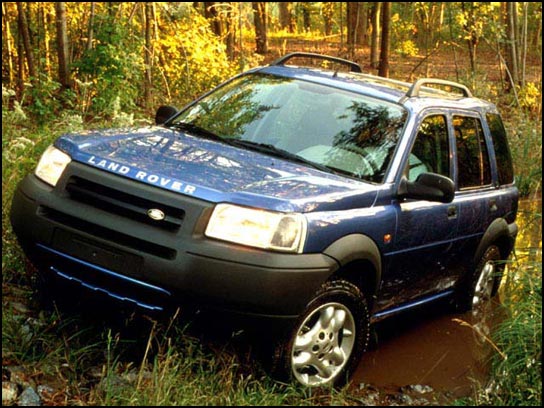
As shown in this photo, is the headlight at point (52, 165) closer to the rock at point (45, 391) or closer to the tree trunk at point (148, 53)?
the rock at point (45, 391)

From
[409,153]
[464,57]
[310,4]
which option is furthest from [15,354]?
[310,4]

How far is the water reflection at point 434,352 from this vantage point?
536 centimetres

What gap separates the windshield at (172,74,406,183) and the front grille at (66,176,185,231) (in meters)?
1.22

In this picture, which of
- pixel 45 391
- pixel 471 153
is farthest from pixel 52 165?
pixel 471 153

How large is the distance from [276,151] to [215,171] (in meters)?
0.80

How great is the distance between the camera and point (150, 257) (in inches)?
159

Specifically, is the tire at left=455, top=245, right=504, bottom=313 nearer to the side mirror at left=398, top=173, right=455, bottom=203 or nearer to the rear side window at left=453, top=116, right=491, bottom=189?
the rear side window at left=453, top=116, right=491, bottom=189

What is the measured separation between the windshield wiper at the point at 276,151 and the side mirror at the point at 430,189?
50cm

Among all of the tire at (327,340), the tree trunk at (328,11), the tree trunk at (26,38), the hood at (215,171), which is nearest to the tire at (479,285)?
the tire at (327,340)

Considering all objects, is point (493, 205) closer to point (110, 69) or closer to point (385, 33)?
point (110, 69)

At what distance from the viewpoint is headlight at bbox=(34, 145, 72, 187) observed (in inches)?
180

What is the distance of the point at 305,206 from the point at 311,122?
1.29m

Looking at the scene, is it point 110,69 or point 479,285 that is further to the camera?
point 110,69

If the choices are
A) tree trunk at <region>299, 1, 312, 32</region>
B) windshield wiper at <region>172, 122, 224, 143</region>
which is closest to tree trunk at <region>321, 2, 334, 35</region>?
tree trunk at <region>299, 1, 312, 32</region>
